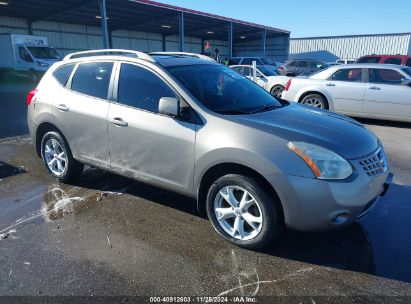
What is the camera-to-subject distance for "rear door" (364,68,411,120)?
8.09 metres

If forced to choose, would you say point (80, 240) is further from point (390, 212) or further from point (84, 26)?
point (84, 26)

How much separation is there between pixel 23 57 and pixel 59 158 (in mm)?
18096

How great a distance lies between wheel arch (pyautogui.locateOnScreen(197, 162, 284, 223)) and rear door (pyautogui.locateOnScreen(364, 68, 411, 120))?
A: 259 inches

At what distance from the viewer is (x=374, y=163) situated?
10.1 feet

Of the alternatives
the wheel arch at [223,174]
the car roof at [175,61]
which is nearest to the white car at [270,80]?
the car roof at [175,61]

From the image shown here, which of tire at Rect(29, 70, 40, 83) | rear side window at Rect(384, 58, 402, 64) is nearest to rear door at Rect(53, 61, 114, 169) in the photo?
rear side window at Rect(384, 58, 402, 64)

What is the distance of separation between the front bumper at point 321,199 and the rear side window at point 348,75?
6.58 m

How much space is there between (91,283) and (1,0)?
23.4m

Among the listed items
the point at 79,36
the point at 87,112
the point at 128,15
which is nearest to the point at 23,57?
the point at 128,15

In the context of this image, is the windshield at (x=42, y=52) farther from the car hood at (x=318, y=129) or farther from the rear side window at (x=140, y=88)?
the car hood at (x=318, y=129)

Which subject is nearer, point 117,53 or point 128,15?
point 117,53

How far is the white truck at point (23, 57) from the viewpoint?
19.6m

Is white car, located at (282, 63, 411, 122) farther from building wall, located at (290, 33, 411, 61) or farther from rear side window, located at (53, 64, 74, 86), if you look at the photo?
building wall, located at (290, 33, 411, 61)

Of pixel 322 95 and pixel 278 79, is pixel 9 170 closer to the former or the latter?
pixel 322 95
